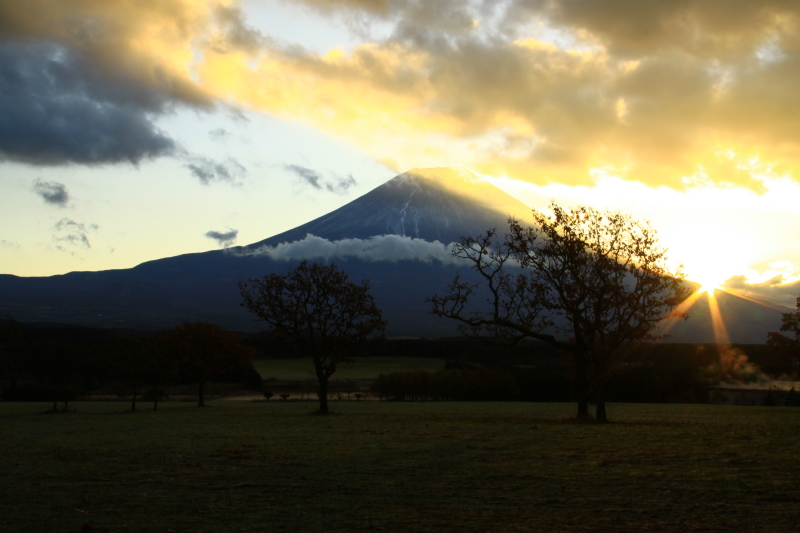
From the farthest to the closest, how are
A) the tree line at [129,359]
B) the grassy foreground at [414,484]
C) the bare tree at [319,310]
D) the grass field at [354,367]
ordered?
the grass field at [354,367]
the tree line at [129,359]
the bare tree at [319,310]
the grassy foreground at [414,484]

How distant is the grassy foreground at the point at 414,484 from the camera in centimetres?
Result: 776

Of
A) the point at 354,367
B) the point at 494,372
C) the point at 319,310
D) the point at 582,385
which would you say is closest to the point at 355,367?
the point at 354,367

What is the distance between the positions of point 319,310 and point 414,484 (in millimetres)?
22942

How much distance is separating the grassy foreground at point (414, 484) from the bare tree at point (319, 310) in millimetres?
15196

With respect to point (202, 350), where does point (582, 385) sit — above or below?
below

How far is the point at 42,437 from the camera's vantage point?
2008cm

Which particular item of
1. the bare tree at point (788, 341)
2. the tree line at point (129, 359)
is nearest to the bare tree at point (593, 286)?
the bare tree at point (788, 341)

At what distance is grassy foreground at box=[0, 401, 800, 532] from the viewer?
7758 millimetres

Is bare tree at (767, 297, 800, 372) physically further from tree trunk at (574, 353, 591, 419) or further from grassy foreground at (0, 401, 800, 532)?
grassy foreground at (0, 401, 800, 532)

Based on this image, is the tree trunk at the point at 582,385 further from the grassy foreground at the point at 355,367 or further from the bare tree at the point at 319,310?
the grassy foreground at the point at 355,367

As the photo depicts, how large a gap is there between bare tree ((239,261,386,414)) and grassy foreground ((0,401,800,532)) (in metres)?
15.2

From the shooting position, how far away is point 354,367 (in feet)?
445

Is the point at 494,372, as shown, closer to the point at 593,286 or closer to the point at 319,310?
the point at 319,310

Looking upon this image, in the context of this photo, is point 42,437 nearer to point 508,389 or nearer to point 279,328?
point 279,328
